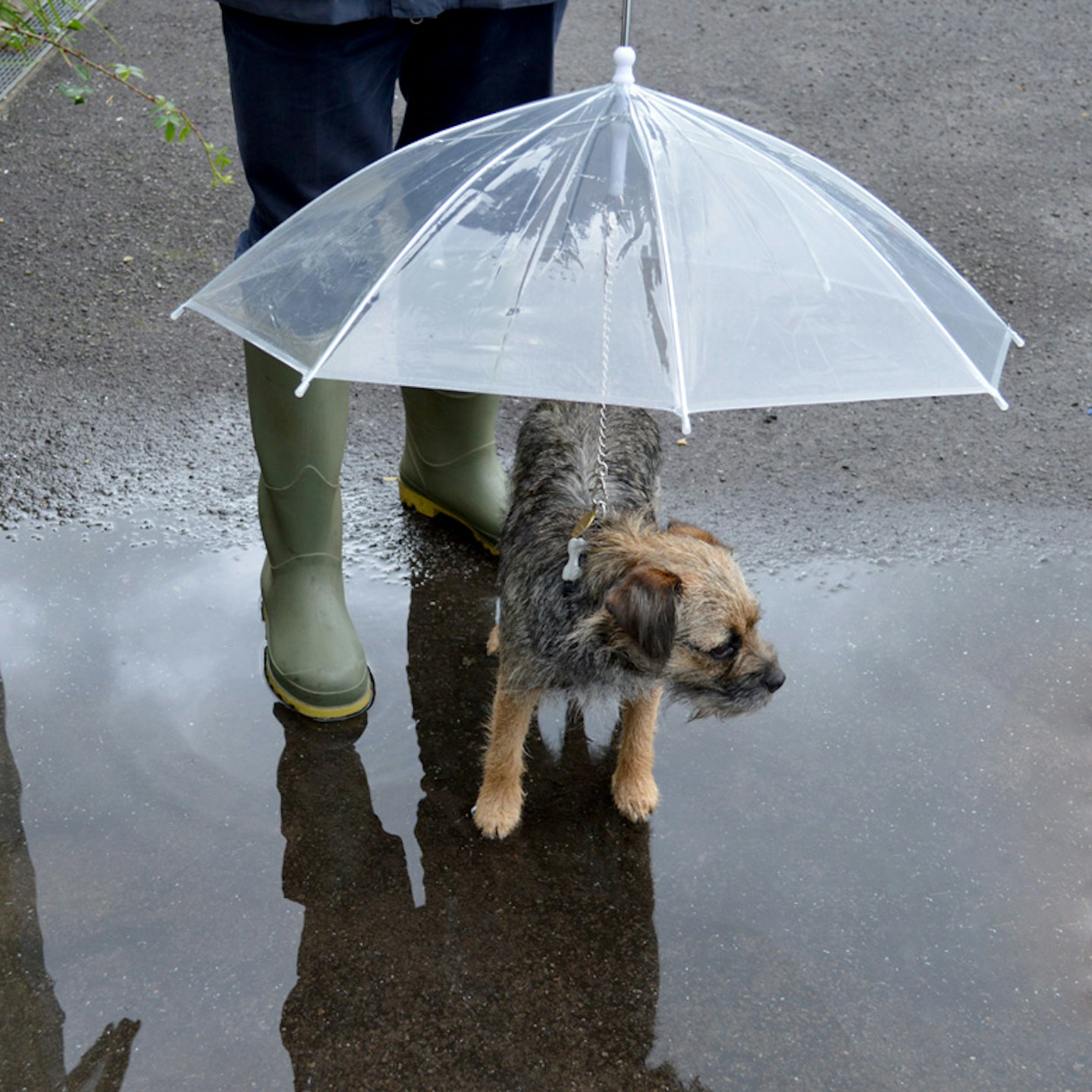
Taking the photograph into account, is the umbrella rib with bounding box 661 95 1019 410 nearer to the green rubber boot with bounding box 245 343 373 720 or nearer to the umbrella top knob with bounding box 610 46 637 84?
the umbrella top knob with bounding box 610 46 637 84

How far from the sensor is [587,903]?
121 inches

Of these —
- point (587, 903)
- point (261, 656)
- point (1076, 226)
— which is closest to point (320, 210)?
point (261, 656)

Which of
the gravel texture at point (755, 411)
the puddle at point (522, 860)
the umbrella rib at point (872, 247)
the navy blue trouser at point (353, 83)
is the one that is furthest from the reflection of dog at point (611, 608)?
the gravel texture at point (755, 411)

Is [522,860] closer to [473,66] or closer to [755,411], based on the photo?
[473,66]

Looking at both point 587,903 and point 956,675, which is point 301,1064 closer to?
point 587,903

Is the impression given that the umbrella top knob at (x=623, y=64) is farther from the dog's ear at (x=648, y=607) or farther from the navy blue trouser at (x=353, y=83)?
the dog's ear at (x=648, y=607)

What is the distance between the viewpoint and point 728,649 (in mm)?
2799

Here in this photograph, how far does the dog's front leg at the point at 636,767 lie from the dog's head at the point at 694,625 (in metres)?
0.31

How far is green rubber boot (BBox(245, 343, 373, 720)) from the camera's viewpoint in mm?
3324

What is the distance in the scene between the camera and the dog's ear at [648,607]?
2625 millimetres

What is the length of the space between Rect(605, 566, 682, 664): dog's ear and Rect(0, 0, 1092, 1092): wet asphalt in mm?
838

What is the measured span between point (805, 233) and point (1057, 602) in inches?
81.4

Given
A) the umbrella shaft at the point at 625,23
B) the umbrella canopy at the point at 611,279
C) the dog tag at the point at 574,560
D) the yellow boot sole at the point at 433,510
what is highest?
the umbrella shaft at the point at 625,23

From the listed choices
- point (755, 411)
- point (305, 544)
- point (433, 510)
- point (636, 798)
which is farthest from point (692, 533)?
point (755, 411)
